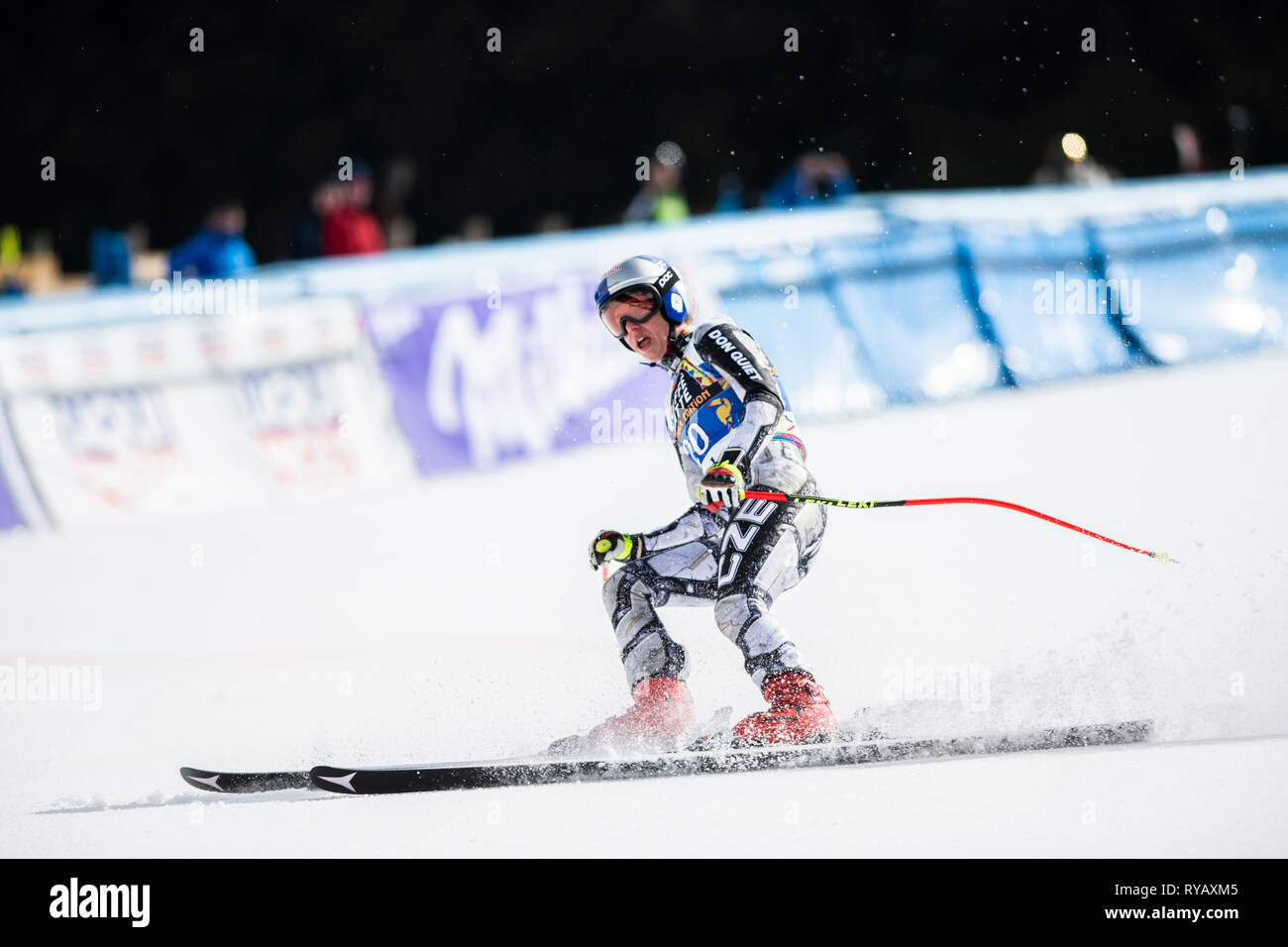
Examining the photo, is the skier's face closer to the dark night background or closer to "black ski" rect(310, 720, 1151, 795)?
"black ski" rect(310, 720, 1151, 795)

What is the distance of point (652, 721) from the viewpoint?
4.97 m

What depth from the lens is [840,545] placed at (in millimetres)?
8141

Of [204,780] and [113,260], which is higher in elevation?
[113,260]

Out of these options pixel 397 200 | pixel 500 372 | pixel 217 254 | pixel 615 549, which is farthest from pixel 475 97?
pixel 615 549

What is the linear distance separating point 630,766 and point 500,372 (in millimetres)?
6869

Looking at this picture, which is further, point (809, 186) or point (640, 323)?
point (809, 186)

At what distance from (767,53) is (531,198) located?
182 inches

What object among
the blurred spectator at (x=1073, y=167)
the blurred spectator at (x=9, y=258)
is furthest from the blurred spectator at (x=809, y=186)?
the blurred spectator at (x=9, y=258)

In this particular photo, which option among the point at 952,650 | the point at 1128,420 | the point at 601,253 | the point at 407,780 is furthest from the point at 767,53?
the point at 407,780

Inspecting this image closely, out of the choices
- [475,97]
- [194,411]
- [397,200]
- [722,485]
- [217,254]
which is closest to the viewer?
[722,485]

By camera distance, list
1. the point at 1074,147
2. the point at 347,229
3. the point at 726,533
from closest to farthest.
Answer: the point at 726,533 < the point at 347,229 < the point at 1074,147

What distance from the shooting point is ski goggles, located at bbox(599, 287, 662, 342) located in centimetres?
504

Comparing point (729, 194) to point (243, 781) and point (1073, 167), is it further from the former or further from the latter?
point (243, 781)

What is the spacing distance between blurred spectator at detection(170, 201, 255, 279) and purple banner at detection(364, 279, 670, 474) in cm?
150
